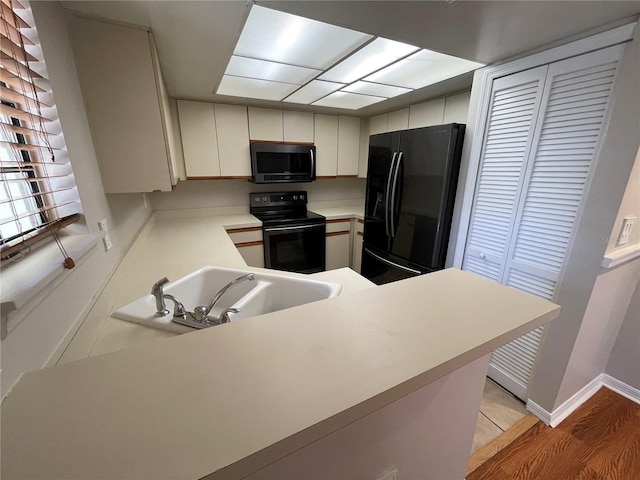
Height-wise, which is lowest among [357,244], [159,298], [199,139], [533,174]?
[357,244]

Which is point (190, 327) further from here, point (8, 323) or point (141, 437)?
point (141, 437)

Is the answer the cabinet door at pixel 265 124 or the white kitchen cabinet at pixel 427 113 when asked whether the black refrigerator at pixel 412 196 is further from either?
the cabinet door at pixel 265 124

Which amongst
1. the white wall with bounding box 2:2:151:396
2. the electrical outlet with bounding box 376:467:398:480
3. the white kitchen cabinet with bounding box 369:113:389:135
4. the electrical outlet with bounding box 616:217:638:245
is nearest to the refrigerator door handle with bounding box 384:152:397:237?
the white kitchen cabinet with bounding box 369:113:389:135

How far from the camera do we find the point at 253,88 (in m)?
2.22

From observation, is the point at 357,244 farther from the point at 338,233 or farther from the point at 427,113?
the point at 427,113

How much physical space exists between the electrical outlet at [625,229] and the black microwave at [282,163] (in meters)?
2.55

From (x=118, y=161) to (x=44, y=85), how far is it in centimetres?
46

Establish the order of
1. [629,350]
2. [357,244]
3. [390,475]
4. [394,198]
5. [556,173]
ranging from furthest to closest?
[357,244], [394,198], [629,350], [556,173], [390,475]

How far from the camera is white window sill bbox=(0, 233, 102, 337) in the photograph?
0.50m

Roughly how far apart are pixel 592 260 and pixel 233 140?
2974 mm

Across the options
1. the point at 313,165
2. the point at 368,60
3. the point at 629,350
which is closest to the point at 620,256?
the point at 629,350

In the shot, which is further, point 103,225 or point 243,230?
point 243,230

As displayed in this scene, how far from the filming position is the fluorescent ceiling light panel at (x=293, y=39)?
1.19 m

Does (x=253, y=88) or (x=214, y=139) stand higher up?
(x=253, y=88)
